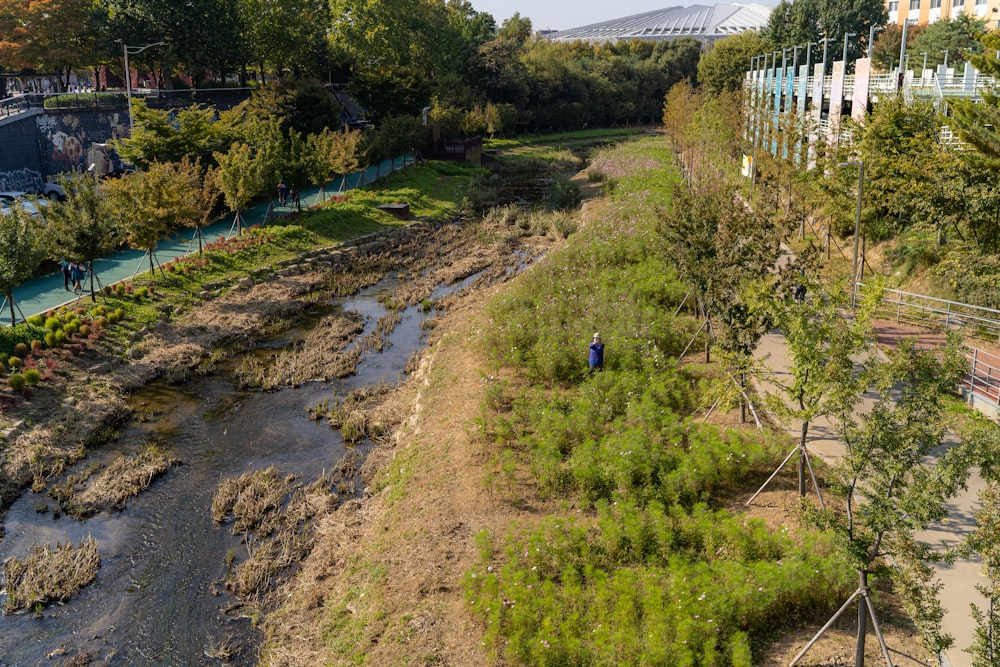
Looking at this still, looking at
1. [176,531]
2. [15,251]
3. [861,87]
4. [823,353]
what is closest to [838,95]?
[861,87]

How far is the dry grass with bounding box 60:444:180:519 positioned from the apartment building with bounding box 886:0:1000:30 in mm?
61599

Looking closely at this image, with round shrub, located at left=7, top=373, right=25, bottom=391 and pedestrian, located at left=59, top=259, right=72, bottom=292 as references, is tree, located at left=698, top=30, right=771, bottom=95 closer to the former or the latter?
pedestrian, located at left=59, top=259, right=72, bottom=292

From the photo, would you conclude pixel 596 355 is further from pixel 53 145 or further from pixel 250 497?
pixel 53 145

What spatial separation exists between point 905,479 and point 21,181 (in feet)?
139

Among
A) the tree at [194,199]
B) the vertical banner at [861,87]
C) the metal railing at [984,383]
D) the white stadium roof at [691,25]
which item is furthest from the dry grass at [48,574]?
the white stadium roof at [691,25]

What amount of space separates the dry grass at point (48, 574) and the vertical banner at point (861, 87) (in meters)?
37.4

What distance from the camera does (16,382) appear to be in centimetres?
2072

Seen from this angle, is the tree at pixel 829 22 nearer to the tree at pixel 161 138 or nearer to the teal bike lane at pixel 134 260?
the teal bike lane at pixel 134 260

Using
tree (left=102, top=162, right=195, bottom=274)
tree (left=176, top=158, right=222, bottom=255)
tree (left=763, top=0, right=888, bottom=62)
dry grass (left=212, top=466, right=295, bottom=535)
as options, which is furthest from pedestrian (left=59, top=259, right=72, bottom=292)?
tree (left=763, top=0, right=888, bottom=62)

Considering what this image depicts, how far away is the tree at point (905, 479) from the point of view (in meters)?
8.89

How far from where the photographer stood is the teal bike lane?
26531 millimetres

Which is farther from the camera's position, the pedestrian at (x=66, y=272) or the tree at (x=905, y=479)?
the pedestrian at (x=66, y=272)

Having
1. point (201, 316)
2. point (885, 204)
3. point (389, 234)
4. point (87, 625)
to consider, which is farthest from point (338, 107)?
point (87, 625)

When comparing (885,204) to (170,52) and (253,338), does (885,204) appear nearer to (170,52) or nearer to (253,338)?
(253,338)
